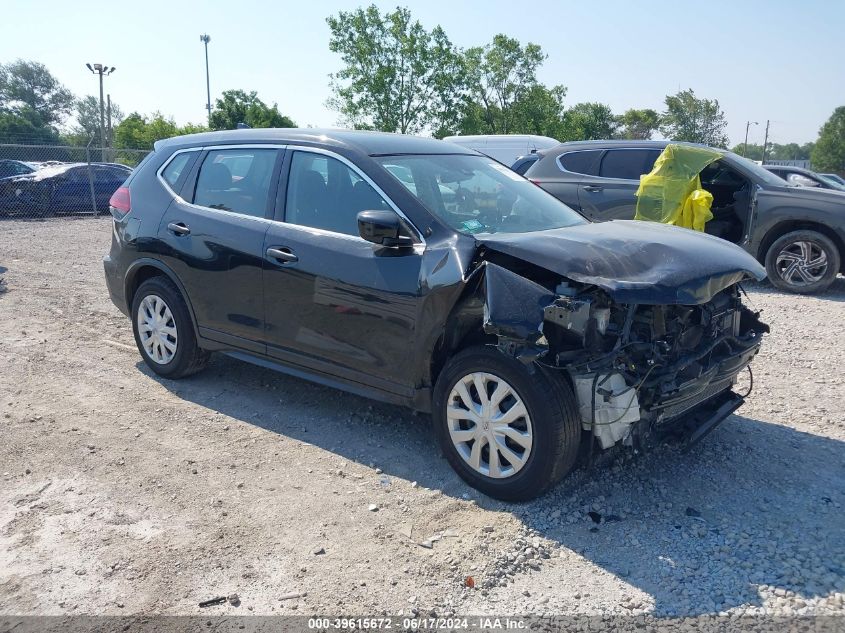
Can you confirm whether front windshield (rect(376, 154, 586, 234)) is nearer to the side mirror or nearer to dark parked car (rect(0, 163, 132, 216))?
the side mirror

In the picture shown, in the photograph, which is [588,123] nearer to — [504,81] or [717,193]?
[504,81]

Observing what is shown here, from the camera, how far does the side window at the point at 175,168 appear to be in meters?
5.31

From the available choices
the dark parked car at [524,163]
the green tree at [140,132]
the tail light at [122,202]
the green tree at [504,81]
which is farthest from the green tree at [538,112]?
the tail light at [122,202]

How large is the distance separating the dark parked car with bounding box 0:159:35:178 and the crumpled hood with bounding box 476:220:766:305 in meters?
19.4

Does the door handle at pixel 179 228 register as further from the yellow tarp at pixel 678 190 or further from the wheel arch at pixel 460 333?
the yellow tarp at pixel 678 190

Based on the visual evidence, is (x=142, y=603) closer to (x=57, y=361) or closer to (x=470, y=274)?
(x=470, y=274)

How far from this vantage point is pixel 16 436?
4469 millimetres

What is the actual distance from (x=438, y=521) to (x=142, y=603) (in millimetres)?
1377

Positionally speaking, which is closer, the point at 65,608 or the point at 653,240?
the point at 65,608

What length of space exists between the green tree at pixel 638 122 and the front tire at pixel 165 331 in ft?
211

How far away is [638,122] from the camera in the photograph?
70.2 meters

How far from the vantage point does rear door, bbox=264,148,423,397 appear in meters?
3.93

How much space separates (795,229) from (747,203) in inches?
25.6

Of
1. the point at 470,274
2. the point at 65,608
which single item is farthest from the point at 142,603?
the point at 470,274
